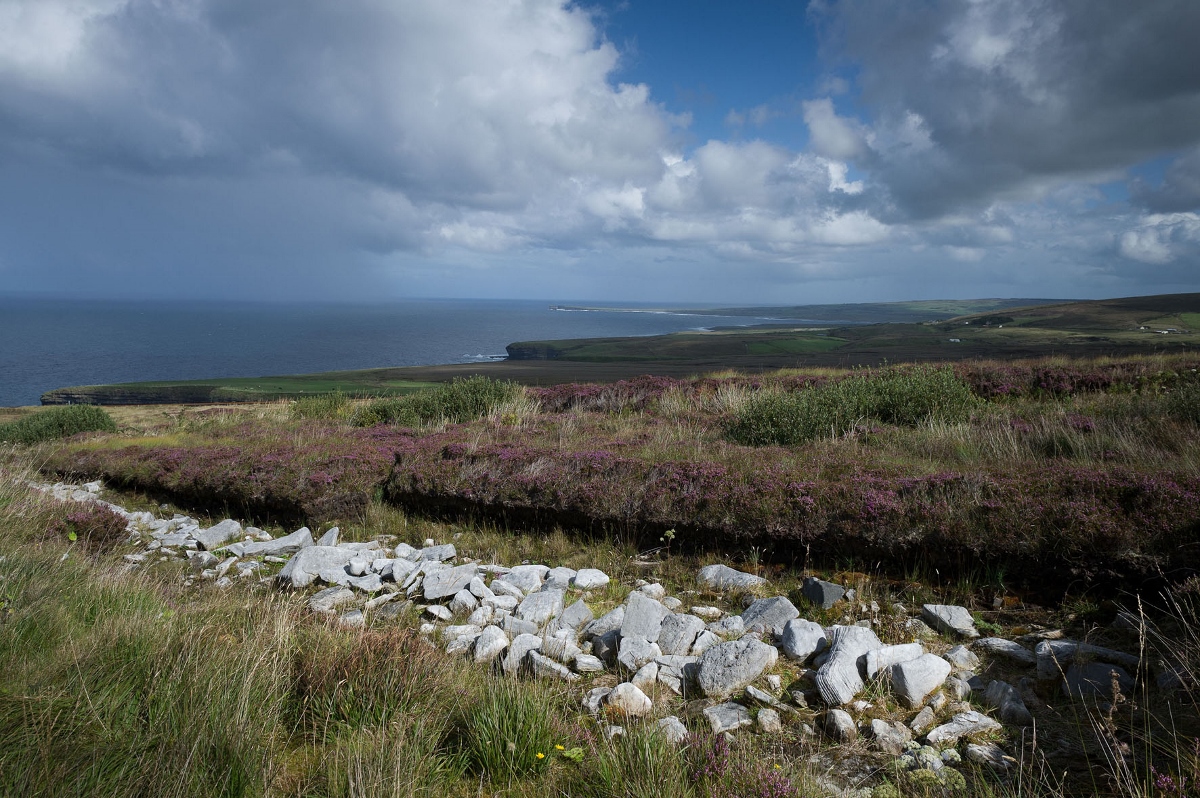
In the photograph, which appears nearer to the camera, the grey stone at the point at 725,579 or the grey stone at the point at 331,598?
the grey stone at the point at 331,598

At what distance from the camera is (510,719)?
12.0ft

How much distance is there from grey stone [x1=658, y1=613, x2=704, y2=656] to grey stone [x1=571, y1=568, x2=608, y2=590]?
1590mm

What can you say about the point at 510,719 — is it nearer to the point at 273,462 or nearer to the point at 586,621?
the point at 586,621

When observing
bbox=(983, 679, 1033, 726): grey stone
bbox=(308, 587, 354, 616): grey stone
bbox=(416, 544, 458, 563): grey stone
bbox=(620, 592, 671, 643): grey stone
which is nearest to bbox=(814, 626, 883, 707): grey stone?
bbox=(983, 679, 1033, 726): grey stone

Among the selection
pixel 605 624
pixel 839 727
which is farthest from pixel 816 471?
pixel 839 727

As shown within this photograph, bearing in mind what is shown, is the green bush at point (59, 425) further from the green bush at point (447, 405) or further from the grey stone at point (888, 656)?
the grey stone at point (888, 656)

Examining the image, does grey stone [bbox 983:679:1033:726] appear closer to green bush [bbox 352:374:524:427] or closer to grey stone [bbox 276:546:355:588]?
grey stone [bbox 276:546:355:588]

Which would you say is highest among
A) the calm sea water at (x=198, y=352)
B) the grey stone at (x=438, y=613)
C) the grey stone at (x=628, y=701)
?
the grey stone at (x=628, y=701)

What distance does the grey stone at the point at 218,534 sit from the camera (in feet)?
29.4

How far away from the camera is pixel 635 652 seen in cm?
495

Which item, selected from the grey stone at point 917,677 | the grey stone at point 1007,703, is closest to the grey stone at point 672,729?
the grey stone at point 917,677

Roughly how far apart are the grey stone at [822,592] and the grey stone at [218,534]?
8.04 m

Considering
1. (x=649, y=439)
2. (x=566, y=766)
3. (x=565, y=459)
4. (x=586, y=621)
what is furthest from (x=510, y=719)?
(x=649, y=439)

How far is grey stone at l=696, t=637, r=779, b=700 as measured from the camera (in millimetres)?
4520
